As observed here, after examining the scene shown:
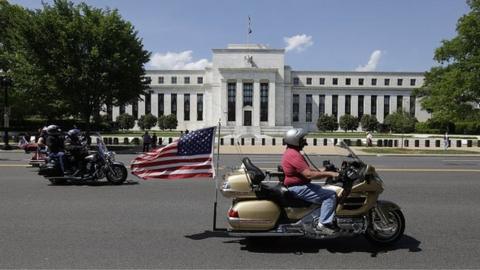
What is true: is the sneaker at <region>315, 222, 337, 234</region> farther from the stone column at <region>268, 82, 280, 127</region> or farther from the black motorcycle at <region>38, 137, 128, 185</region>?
the stone column at <region>268, 82, 280, 127</region>

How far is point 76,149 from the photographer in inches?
510

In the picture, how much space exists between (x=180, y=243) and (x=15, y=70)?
30.9m

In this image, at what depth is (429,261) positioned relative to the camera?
5879 mm

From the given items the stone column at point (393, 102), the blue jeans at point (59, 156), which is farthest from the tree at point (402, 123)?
the blue jeans at point (59, 156)

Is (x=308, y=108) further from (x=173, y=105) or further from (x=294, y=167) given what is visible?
(x=294, y=167)

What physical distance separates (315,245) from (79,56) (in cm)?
2754

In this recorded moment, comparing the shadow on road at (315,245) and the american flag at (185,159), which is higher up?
the american flag at (185,159)

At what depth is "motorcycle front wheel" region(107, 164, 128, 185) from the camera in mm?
12828

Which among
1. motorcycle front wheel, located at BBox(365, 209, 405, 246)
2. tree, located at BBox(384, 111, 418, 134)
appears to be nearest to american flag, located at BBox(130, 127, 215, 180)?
motorcycle front wheel, located at BBox(365, 209, 405, 246)

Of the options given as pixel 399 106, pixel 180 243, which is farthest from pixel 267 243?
pixel 399 106

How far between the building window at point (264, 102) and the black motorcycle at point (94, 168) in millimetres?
89590

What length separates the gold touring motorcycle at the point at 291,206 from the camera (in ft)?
20.3

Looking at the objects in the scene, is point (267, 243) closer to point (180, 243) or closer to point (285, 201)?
point (285, 201)

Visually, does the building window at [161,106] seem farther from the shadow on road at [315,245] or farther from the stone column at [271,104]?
the shadow on road at [315,245]
